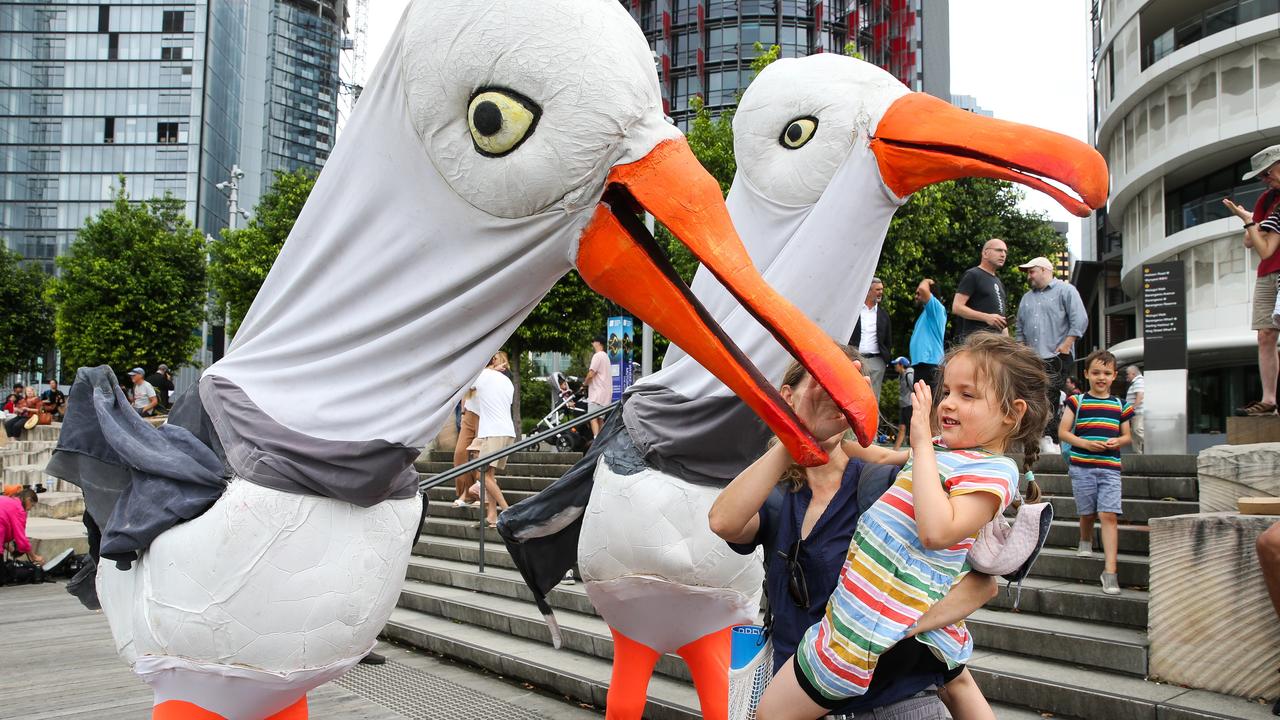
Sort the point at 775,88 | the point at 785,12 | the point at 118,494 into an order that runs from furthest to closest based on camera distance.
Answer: the point at 785,12, the point at 775,88, the point at 118,494

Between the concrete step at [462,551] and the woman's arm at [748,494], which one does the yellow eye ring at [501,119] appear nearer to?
the woman's arm at [748,494]

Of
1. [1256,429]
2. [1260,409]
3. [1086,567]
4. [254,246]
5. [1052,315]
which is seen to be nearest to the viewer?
[1086,567]

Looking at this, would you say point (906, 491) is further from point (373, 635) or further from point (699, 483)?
point (373, 635)

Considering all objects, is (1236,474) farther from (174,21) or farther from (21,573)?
(174,21)

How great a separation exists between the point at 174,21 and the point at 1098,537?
64262 mm

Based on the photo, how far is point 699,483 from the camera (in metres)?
2.48

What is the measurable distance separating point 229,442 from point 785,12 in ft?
146

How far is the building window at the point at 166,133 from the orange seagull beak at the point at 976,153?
212 ft

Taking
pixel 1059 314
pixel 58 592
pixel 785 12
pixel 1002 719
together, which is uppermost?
pixel 785 12

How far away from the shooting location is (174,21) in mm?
56906

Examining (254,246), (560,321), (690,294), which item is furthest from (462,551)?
(254,246)

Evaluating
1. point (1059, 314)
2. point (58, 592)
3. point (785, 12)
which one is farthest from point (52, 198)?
point (1059, 314)

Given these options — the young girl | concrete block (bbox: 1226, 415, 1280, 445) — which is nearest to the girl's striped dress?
the young girl

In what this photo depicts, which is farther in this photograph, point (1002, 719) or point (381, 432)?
point (1002, 719)
